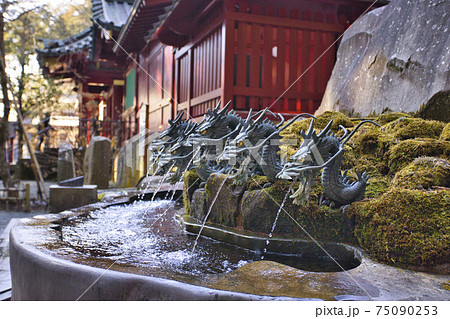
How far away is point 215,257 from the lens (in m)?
3.44

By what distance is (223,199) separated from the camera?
4227 millimetres

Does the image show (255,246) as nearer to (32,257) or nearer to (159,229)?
(159,229)

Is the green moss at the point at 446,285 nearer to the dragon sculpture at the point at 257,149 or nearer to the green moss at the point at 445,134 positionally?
the dragon sculpture at the point at 257,149

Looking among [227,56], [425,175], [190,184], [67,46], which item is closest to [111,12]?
[67,46]

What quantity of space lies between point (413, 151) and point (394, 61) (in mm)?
2404

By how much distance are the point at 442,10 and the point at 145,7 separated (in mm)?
6823

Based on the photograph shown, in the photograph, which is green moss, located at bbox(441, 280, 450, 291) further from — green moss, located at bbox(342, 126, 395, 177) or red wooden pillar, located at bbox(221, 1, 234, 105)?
red wooden pillar, located at bbox(221, 1, 234, 105)

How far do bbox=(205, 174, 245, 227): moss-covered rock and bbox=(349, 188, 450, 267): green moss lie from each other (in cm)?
136

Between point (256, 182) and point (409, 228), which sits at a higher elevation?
point (256, 182)

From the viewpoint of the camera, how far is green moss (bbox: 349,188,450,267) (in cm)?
280

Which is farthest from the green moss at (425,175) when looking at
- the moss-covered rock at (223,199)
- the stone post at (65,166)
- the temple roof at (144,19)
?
the stone post at (65,166)

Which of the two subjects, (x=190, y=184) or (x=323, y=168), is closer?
(x=323, y=168)

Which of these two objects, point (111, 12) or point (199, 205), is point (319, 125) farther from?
point (111, 12)

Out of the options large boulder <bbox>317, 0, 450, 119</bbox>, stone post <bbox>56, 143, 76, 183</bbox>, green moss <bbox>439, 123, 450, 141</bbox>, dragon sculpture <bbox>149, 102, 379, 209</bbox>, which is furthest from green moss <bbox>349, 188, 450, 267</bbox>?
stone post <bbox>56, 143, 76, 183</bbox>
